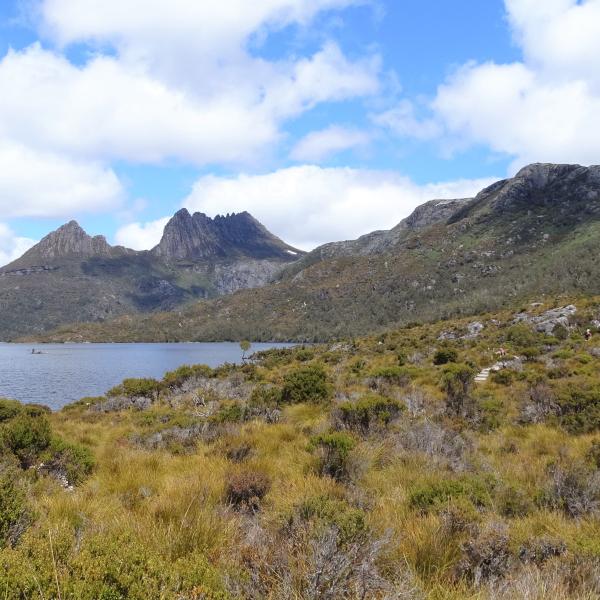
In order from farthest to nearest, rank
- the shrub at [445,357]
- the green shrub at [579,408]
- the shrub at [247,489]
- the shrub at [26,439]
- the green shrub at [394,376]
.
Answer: the shrub at [445,357] < the green shrub at [394,376] < the green shrub at [579,408] < the shrub at [26,439] < the shrub at [247,489]

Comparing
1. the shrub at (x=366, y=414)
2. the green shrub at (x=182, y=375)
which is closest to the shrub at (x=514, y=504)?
the shrub at (x=366, y=414)

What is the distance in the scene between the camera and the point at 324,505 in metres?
4.16

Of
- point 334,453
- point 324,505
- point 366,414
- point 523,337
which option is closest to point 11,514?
point 324,505

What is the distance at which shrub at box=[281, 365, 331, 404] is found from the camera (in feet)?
46.8

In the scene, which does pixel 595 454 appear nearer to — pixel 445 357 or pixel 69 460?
pixel 69 460

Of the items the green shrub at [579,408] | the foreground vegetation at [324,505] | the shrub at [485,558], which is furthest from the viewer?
the green shrub at [579,408]

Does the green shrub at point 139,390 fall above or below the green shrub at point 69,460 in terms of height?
below

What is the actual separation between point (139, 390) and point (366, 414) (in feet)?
65.6

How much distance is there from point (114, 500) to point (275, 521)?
85.5 inches

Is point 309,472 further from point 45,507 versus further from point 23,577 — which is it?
point 23,577

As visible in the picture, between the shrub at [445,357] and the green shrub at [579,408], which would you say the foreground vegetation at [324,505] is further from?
the shrub at [445,357]

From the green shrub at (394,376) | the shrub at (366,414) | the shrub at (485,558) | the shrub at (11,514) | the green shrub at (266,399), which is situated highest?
the shrub at (11,514)

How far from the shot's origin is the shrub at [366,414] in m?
9.46

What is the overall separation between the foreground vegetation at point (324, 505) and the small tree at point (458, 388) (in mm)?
87
